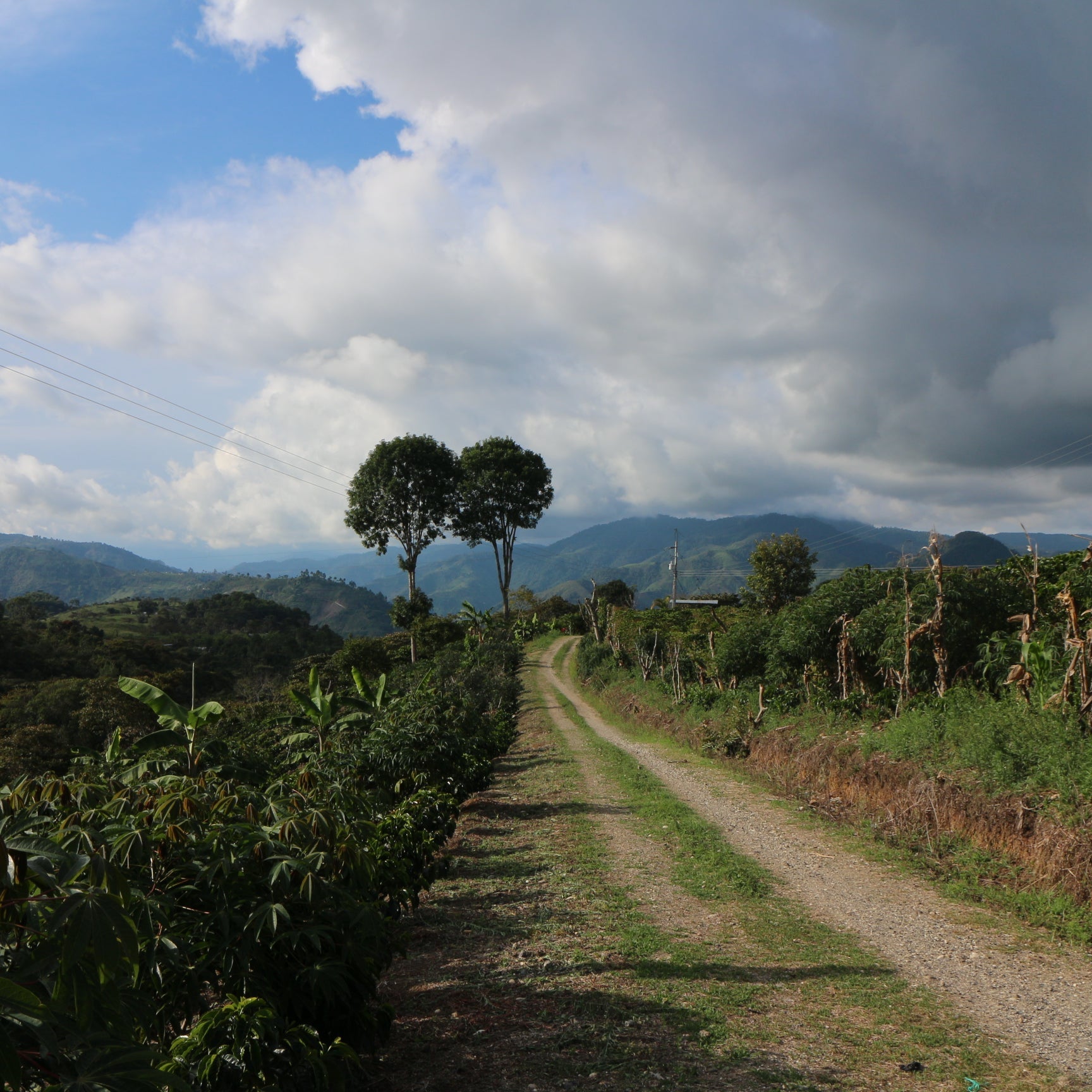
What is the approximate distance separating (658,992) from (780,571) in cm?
4275

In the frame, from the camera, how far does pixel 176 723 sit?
9.99 meters

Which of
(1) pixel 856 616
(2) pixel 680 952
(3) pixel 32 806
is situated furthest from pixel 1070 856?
(3) pixel 32 806

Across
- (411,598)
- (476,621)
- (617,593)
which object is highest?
(411,598)

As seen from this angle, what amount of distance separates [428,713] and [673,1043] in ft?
27.2

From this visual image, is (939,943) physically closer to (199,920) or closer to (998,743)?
(998,743)

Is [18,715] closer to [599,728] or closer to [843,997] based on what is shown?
[599,728]

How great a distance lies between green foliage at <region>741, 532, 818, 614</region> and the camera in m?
45.8

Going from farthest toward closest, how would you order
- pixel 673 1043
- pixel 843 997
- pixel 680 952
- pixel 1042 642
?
pixel 1042 642
pixel 680 952
pixel 843 997
pixel 673 1043

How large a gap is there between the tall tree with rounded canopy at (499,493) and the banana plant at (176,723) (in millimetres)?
36815

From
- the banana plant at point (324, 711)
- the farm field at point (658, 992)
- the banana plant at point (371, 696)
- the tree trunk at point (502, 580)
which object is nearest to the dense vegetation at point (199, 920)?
the farm field at point (658, 992)

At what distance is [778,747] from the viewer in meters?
Result: 13.2

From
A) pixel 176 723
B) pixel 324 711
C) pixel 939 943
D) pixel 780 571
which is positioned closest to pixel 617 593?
pixel 780 571

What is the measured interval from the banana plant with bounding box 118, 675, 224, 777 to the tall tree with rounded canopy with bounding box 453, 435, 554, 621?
36.8m

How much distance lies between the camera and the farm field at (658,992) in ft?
14.1
